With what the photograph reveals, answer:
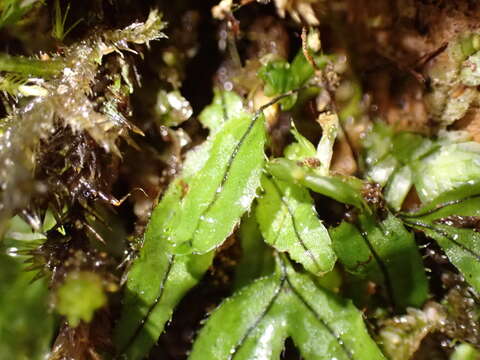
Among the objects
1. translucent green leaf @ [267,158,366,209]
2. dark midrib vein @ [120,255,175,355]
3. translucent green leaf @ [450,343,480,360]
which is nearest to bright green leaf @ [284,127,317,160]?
translucent green leaf @ [267,158,366,209]

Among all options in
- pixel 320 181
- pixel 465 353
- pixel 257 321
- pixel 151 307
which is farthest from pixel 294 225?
pixel 465 353

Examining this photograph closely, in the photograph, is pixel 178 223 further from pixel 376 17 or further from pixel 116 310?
pixel 376 17

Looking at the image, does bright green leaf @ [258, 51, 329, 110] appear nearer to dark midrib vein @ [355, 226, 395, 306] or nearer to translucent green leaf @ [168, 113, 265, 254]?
translucent green leaf @ [168, 113, 265, 254]

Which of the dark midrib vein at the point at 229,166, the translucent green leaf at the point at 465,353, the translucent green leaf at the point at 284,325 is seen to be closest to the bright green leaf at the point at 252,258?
the translucent green leaf at the point at 284,325

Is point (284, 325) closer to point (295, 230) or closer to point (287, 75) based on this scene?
point (295, 230)

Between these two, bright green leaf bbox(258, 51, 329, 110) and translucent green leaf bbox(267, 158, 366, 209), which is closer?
translucent green leaf bbox(267, 158, 366, 209)

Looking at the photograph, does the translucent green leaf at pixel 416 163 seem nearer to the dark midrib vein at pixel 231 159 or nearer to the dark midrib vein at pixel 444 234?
the dark midrib vein at pixel 444 234

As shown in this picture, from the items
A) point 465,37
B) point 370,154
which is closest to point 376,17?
point 465,37
